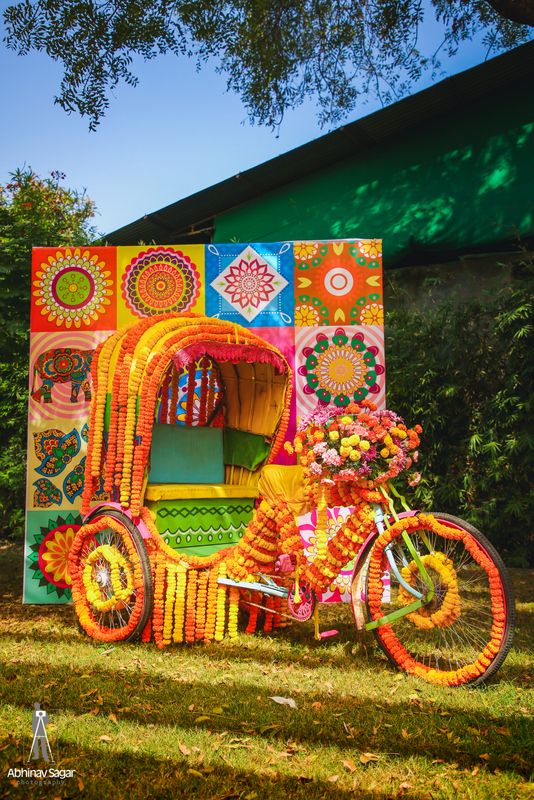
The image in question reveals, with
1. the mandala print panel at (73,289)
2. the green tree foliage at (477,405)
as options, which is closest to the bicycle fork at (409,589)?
the mandala print panel at (73,289)

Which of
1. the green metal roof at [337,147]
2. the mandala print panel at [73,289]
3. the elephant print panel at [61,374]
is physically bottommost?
the elephant print panel at [61,374]

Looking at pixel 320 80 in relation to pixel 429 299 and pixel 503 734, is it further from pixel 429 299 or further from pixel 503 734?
pixel 503 734

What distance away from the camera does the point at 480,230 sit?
908 centimetres

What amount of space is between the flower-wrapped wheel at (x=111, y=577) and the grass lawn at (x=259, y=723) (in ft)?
0.58

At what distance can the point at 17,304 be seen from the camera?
654cm

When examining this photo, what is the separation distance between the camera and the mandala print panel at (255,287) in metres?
5.80

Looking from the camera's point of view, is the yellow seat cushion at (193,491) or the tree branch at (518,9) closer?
the yellow seat cushion at (193,491)

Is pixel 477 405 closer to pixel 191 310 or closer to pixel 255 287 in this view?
pixel 255 287

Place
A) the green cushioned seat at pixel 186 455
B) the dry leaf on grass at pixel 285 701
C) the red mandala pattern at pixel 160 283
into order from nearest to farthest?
the dry leaf on grass at pixel 285 701, the green cushioned seat at pixel 186 455, the red mandala pattern at pixel 160 283

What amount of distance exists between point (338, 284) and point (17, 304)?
9.84 feet

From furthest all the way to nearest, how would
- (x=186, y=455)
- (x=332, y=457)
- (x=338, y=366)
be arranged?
(x=338, y=366), (x=186, y=455), (x=332, y=457)

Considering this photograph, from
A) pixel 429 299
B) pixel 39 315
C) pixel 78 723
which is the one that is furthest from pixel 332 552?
pixel 429 299

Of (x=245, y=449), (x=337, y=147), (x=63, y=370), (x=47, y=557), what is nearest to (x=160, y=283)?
(x=63, y=370)

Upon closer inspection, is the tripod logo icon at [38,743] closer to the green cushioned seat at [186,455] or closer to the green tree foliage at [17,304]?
the green cushioned seat at [186,455]
